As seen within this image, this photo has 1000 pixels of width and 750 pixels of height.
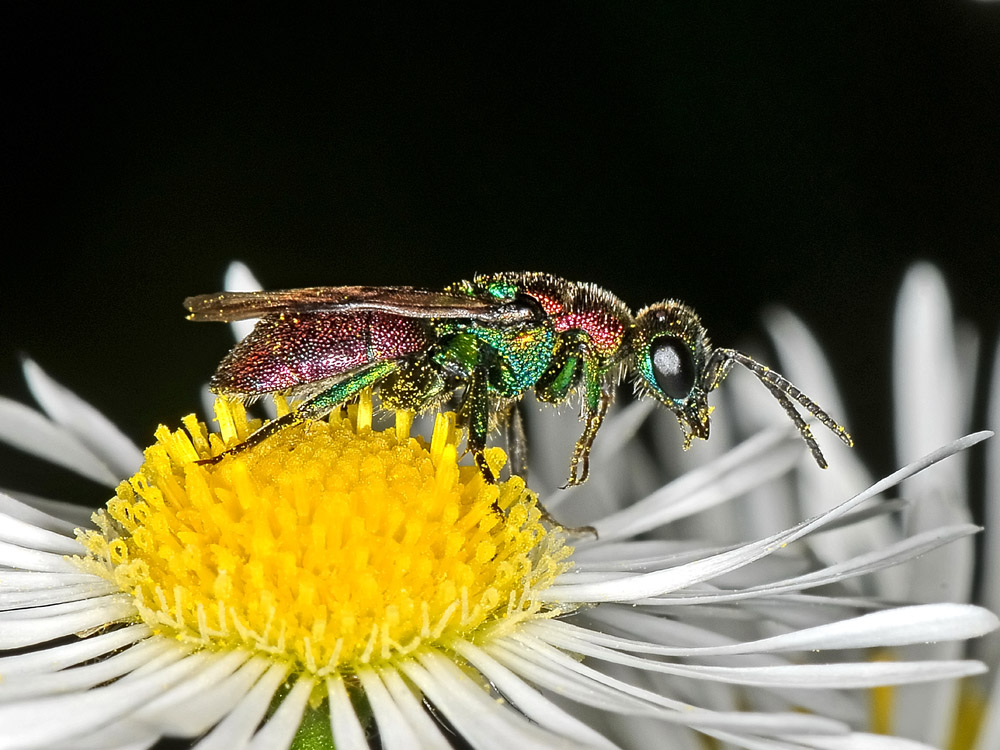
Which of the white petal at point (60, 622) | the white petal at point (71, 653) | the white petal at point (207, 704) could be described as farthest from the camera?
the white petal at point (60, 622)

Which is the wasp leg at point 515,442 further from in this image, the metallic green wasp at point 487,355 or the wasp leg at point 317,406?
the wasp leg at point 317,406

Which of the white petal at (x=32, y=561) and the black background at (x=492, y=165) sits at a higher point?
the black background at (x=492, y=165)

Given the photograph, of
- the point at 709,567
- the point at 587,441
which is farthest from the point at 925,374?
the point at 709,567

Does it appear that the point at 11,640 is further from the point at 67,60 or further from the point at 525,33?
the point at 525,33

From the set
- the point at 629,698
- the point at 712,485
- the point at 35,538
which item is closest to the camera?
the point at 629,698

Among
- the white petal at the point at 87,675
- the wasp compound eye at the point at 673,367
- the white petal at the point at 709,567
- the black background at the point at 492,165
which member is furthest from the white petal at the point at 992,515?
the white petal at the point at 87,675

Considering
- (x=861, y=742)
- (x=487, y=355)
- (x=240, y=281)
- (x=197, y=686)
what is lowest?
(x=861, y=742)

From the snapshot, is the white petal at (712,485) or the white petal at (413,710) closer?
the white petal at (413,710)

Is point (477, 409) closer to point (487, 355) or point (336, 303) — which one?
point (487, 355)
